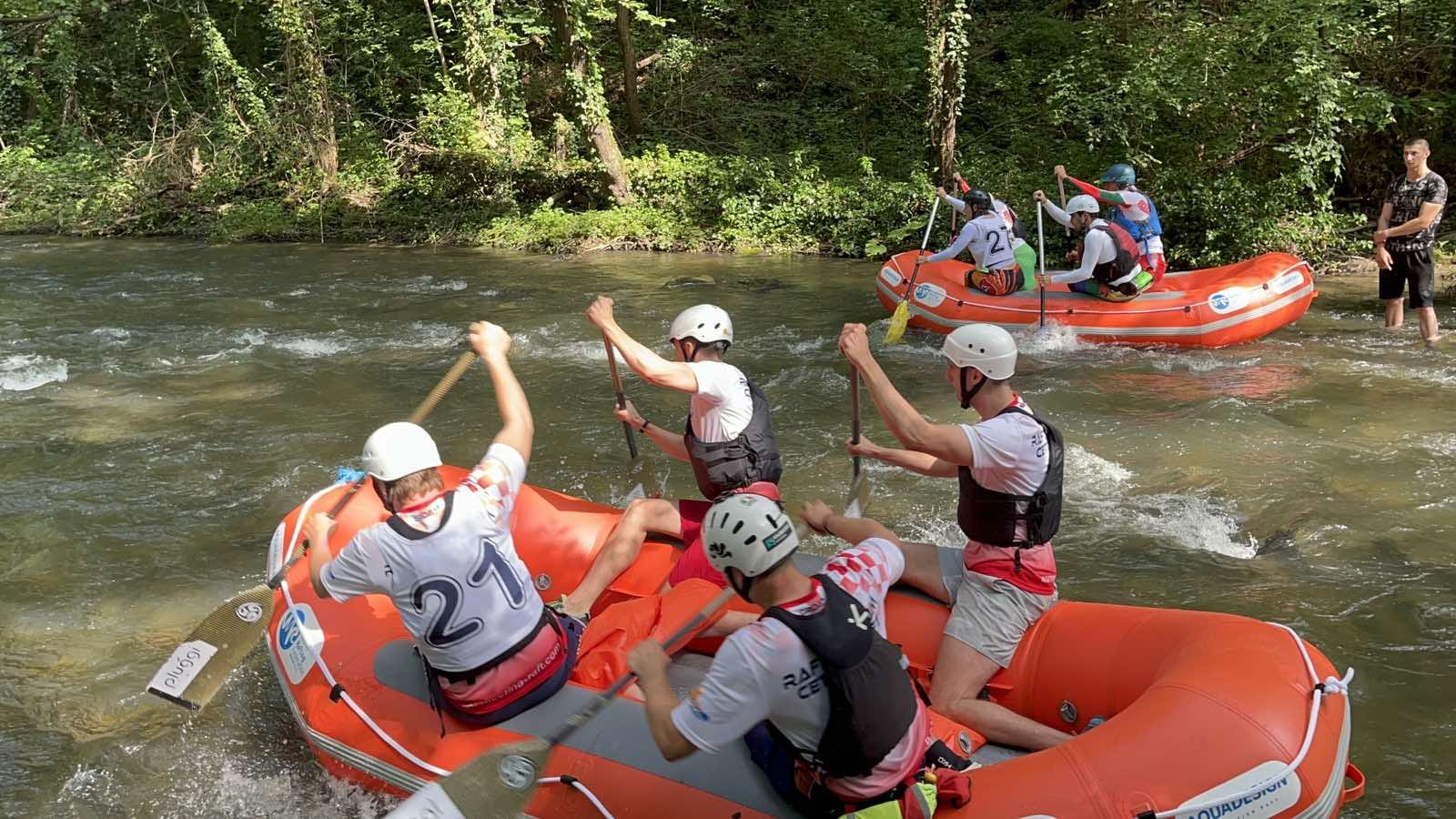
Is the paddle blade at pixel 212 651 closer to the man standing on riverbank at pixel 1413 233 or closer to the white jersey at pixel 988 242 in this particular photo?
the white jersey at pixel 988 242

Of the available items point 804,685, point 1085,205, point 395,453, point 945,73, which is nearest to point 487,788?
point 395,453

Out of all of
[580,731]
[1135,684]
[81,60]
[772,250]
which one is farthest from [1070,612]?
[81,60]

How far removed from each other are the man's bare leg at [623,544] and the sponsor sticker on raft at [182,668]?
1.50 metres

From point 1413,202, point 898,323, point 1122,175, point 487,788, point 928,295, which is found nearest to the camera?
point 487,788

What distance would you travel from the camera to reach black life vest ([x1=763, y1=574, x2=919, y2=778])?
2.68 meters

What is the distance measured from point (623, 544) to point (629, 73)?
50.9 feet

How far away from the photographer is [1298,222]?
1270 centimetres

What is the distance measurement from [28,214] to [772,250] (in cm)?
1470

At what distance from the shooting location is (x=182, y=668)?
4.40 meters

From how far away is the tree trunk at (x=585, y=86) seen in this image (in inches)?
662

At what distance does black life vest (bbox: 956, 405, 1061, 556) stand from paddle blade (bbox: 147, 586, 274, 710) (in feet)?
9.76

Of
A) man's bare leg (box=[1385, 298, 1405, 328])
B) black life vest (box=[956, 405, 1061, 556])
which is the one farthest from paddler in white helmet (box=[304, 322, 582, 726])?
man's bare leg (box=[1385, 298, 1405, 328])

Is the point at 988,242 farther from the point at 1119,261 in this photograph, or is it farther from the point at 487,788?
the point at 487,788

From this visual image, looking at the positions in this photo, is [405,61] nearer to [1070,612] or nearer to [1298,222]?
[1298,222]
